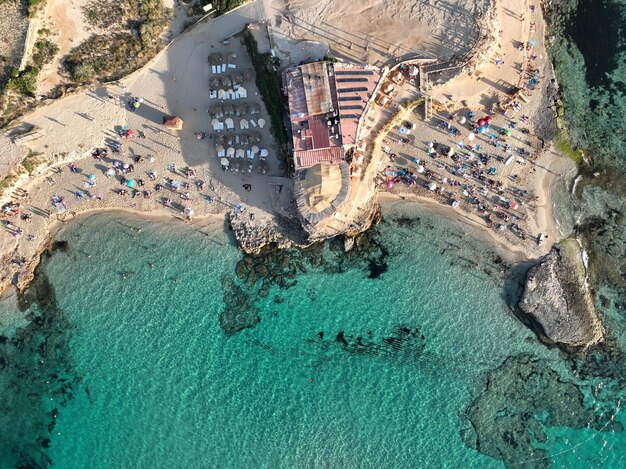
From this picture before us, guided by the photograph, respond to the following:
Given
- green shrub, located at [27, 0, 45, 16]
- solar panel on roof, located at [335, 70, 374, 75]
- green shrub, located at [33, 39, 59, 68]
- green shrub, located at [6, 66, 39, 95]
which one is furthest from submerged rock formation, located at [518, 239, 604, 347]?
green shrub, located at [27, 0, 45, 16]

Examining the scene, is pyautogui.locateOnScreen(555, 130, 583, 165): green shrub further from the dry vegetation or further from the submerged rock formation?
the dry vegetation

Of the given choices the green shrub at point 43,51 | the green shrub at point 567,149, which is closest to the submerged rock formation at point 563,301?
the green shrub at point 567,149

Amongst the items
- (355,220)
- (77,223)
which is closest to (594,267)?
(355,220)

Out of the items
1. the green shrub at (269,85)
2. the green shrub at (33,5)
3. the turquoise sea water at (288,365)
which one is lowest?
A: the turquoise sea water at (288,365)

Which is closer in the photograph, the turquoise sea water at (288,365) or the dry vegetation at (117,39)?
the dry vegetation at (117,39)

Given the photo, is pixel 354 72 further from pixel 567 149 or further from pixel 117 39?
pixel 117 39

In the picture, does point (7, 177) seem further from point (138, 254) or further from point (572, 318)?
point (572, 318)

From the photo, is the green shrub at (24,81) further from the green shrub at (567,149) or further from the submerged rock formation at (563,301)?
the submerged rock formation at (563,301)
